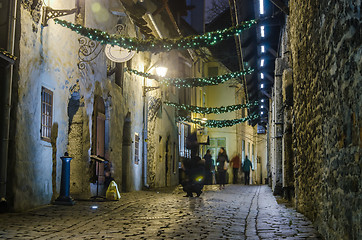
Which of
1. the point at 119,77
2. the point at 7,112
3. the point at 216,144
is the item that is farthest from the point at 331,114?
the point at 216,144

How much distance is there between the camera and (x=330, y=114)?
17.3 ft

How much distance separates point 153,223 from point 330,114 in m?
3.96

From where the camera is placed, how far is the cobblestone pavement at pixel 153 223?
6.76m

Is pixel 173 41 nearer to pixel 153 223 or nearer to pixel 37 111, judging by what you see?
pixel 37 111

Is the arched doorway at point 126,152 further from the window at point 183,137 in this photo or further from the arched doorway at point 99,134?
the window at point 183,137

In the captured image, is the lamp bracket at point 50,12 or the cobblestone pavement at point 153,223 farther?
the lamp bracket at point 50,12

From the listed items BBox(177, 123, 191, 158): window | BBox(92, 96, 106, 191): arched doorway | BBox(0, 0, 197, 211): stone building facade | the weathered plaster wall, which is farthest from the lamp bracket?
BBox(177, 123, 191, 158): window

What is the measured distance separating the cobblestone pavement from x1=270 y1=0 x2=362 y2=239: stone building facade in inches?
22.4

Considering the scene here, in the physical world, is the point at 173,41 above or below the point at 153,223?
above

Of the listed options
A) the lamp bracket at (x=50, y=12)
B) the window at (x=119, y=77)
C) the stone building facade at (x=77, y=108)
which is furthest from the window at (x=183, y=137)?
the lamp bracket at (x=50, y=12)

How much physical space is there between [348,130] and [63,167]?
8.46 m

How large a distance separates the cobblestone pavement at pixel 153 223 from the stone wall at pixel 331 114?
25.7 inches

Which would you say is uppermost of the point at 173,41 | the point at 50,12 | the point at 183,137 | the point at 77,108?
the point at 50,12

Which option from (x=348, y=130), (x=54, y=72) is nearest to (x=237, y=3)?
(x=54, y=72)
